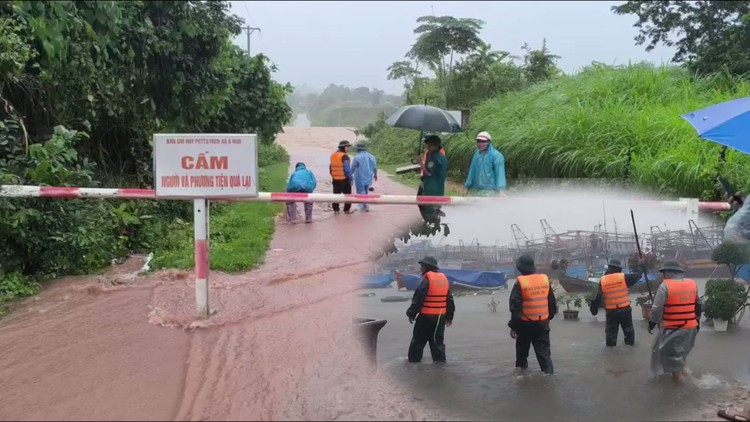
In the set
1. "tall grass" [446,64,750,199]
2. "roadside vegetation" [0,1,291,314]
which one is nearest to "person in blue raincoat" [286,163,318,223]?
"roadside vegetation" [0,1,291,314]

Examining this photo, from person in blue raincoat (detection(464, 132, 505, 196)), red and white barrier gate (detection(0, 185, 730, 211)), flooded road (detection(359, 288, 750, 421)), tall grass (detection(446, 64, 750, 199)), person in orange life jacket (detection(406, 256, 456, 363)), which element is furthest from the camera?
tall grass (detection(446, 64, 750, 199))

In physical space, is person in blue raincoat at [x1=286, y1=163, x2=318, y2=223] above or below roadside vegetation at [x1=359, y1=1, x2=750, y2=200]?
below

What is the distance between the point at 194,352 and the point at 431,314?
4.78ft

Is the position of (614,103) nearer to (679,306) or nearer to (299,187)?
(299,187)

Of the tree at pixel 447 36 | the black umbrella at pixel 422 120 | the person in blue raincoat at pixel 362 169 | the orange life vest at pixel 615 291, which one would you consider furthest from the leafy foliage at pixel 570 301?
the tree at pixel 447 36

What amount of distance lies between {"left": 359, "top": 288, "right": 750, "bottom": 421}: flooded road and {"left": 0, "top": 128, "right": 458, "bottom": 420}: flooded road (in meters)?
0.26

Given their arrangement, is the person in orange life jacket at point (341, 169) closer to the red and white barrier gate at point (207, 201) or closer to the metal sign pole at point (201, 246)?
the red and white barrier gate at point (207, 201)

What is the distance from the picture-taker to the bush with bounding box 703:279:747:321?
441cm

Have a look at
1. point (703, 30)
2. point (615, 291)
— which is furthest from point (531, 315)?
point (703, 30)

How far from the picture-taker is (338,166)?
11.7 metres

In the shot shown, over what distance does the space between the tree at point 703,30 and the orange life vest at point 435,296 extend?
12.7 metres

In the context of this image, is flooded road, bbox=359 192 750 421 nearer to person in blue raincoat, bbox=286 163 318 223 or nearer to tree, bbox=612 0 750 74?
person in blue raincoat, bbox=286 163 318 223

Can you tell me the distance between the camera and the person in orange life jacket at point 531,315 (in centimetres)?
409

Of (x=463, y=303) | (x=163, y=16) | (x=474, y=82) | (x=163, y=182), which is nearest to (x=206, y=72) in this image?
(x=163, y=16)
